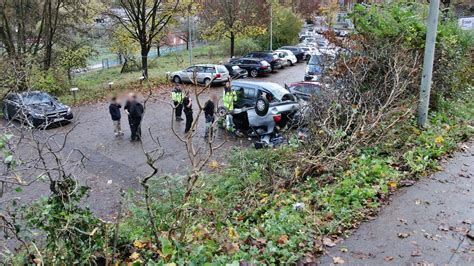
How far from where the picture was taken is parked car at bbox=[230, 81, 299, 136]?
12.6m

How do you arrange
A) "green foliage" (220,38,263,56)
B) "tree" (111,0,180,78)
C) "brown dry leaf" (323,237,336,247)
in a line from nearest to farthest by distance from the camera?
"brown dry leaf" (323,237,336,247), "tree" (111,0,180,78), "green foliage" (220,38,263,56)

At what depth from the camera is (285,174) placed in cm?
738

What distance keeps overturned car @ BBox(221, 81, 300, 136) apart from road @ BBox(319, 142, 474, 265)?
503 cm

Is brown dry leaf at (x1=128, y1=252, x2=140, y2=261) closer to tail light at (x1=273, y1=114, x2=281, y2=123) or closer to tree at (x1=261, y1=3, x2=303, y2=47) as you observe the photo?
tail light at (x1=273, y1=114, x2=281, y2=123)

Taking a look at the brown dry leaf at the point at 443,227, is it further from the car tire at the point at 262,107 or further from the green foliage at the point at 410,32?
the car tire at the point at 262,107

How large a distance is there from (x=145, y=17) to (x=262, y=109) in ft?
53.2

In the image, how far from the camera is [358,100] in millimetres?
9039

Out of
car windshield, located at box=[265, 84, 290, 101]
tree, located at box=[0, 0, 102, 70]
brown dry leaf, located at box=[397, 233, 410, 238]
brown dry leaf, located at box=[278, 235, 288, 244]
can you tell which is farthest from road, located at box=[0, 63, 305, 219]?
tree, located at box=[0, 0, 102, 70]

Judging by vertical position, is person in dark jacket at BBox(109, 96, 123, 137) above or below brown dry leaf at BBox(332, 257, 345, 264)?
below

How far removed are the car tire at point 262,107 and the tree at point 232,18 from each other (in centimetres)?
2088

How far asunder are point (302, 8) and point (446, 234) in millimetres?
50112

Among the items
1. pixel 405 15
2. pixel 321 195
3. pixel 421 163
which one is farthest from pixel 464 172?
pixel 405 15

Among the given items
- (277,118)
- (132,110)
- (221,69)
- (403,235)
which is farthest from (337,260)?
(221,69)

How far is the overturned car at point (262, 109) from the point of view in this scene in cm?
1259
